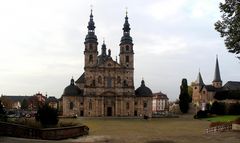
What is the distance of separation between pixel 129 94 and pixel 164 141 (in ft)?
268

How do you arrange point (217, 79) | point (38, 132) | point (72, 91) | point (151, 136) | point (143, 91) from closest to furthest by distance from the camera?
point (38, 132) < point (151, 136) < point (72, 91) < point (143, 91) < point (217, 79)

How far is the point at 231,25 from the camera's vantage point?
1379 inches

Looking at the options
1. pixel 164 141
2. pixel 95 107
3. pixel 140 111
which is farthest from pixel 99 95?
pixel 164 141

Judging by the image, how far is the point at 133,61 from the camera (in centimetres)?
11419

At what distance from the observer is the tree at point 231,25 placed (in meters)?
34.5

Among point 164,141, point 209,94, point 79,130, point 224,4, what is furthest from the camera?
point 209,94

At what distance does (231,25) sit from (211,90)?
312 feet

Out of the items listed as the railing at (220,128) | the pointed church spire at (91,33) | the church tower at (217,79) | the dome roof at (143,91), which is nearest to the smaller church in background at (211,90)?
the church tower at (217,79)

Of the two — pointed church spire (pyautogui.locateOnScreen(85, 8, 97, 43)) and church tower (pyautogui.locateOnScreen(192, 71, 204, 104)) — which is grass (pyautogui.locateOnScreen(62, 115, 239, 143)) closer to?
pointed church spire (pyautogui.locateOnScreen(85, 8, 97, 43))

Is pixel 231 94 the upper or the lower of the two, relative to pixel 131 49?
lower

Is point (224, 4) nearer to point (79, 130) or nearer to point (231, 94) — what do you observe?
point (79, 130)

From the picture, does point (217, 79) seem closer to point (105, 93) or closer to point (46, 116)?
point (105, 93)

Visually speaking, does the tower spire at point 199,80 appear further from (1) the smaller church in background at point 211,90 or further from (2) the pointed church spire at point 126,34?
(2) the pointed church spire at point 126,34

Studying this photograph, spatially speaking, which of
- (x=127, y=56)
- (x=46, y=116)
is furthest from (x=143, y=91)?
(x=46, y=116)
